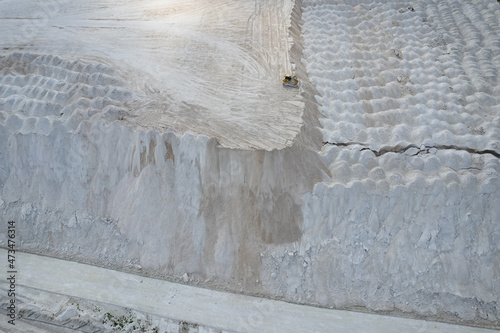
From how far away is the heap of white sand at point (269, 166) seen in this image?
42.3ft

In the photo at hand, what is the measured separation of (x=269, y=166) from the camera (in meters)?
13.2

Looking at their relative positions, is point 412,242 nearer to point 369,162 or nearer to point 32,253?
point 369,162

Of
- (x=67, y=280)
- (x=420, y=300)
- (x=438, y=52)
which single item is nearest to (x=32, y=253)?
(x=67, y=280)

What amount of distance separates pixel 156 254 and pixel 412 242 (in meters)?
8.59

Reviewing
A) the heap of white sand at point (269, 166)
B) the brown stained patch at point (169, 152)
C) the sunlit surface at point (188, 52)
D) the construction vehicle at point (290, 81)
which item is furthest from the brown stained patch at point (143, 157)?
the construction vehicle at point (290, 81)

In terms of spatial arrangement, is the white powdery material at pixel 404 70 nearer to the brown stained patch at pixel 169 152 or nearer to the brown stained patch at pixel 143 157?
the brown stained patch at pixel 169 152

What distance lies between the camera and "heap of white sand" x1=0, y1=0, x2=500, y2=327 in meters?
12.9

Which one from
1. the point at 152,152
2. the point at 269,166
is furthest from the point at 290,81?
the point at 152,152

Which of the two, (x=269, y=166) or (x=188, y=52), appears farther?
(x=188, y=52)

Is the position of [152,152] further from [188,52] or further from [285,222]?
[188,52]

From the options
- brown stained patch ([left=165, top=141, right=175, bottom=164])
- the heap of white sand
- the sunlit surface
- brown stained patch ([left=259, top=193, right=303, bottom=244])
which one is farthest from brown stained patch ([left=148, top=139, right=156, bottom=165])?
brown stained patch ([left=259, top=193, right=303, bottom=244])

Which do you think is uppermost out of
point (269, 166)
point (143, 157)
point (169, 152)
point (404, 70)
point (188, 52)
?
point (188, 52)

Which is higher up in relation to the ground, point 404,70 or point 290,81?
point 404,70

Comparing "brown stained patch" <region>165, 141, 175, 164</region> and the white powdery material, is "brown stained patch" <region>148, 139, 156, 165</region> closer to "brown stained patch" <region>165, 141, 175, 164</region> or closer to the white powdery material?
"brown stained patch" <region>165, 141, 175, 164</region>
